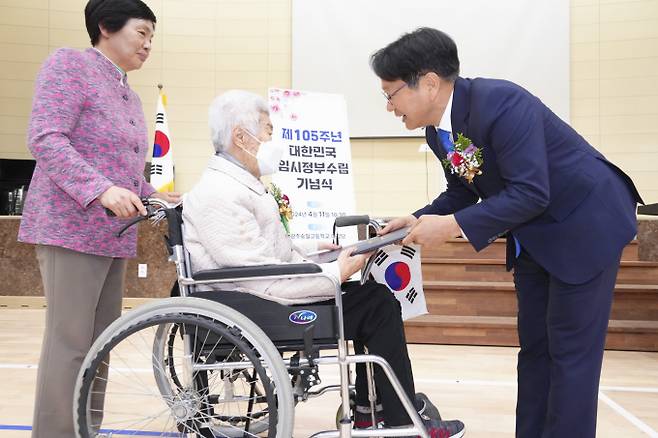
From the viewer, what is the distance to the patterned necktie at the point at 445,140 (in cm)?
152

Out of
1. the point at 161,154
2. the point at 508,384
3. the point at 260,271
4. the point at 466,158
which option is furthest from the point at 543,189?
the point at 161,154

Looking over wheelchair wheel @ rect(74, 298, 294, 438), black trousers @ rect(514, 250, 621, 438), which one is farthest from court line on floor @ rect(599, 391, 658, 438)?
wheelchair wheel @ rect(74, 298, 294, 438)

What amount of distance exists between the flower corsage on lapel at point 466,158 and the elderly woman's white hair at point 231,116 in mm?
579

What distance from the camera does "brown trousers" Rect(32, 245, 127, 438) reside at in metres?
1.57

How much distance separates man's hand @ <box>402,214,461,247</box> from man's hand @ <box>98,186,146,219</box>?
0.65 metres

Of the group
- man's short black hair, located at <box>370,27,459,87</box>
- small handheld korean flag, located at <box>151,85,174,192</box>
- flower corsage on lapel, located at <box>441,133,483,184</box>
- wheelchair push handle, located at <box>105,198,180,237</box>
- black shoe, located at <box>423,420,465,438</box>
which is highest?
small handheld korean flag, located at <box>151,85,174,192</box>

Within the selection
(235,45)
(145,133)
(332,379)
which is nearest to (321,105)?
(332,379)

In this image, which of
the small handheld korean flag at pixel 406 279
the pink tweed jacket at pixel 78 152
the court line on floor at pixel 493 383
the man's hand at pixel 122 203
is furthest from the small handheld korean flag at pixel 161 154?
the man's hand at pixel 122 203

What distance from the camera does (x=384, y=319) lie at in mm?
1547

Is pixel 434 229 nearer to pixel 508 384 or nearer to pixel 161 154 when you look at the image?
pixel 508 384

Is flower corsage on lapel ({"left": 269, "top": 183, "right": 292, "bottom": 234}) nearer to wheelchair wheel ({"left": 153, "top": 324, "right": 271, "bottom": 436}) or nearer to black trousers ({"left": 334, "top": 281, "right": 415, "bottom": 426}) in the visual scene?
wheelchair wheel ({"left": 153, "top": 324, "right": 271, "bottom": 436})

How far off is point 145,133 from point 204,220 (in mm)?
463

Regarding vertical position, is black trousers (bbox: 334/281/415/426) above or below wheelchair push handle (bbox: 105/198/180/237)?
below

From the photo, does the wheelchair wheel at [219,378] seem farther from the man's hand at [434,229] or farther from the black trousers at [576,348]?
the black trousers at [576,348]
